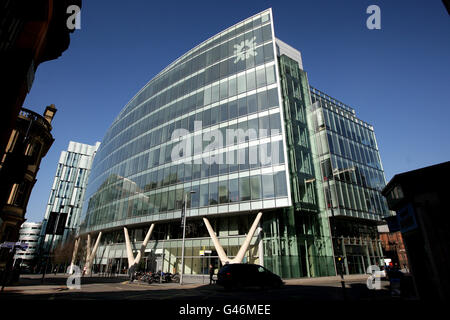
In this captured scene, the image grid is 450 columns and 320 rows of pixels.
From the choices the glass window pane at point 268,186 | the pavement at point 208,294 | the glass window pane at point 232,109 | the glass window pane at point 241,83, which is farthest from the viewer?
the glass window pane at point 241,83

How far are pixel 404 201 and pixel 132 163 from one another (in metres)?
40.7

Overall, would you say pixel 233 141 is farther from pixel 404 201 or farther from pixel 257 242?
pixel 404 201

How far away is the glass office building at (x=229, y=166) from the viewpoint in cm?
2692

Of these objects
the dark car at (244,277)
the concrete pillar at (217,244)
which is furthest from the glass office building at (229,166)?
the dark car at (244,277)

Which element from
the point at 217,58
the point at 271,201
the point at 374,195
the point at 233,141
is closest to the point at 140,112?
the point at 217,58

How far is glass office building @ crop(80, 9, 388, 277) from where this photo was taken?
88.3ft

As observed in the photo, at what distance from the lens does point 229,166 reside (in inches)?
1170

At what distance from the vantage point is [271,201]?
2577 cm

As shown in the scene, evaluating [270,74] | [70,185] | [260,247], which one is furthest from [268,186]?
[70,185]

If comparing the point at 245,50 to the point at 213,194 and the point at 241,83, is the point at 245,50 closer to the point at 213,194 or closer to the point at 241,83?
the point at 241,83

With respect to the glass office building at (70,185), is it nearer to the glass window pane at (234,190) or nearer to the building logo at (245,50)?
the glass window pane at (234,190)

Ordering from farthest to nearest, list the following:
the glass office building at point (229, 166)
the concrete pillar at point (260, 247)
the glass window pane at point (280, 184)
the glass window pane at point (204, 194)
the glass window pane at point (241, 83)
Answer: the glass window pane at point (241, 83) → the glass window pane at point (204, 194) → the glass office building at point (229, 166) → the concrete pillar at point (260, 247) → the glass window pane at point (280, 184)

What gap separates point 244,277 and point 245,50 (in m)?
30.4

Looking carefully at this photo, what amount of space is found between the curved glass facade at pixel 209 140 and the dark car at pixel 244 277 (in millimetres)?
10319
